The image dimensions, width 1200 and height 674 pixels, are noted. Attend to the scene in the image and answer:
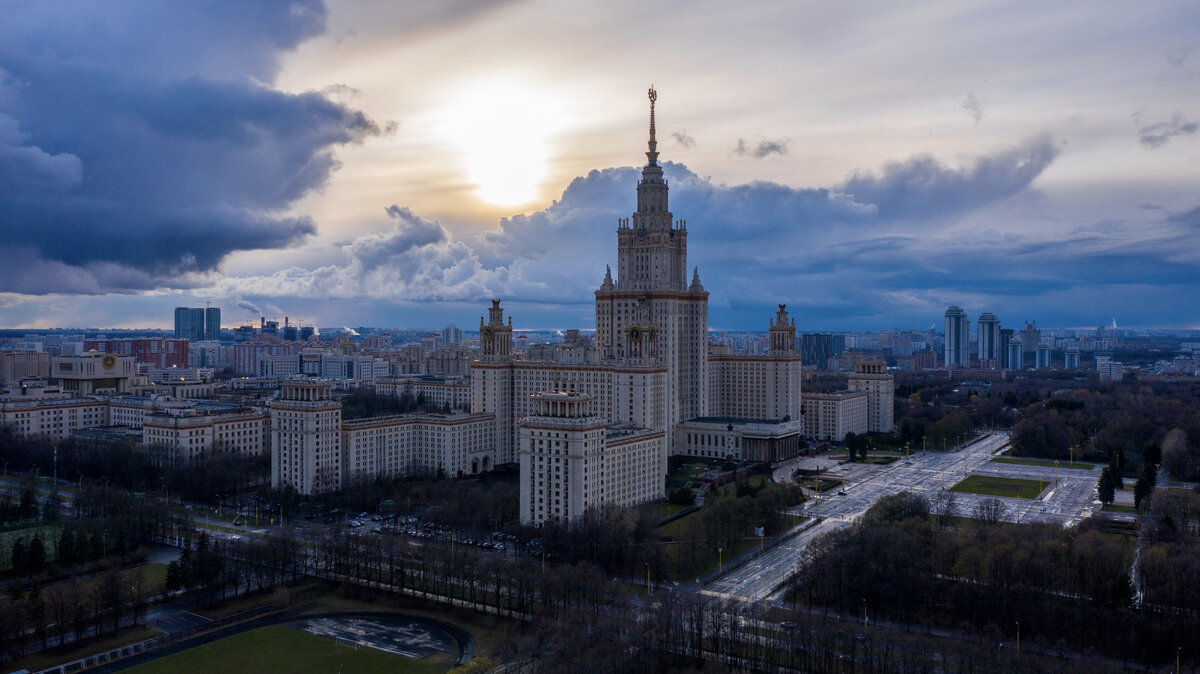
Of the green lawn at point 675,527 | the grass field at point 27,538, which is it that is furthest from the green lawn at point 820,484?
the grass field at point 27,538

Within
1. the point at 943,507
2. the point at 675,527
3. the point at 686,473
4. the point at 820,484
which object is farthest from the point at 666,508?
the point at 943,507

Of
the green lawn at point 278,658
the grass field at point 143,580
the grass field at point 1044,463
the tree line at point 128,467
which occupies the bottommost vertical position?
the green lawn at point 278,658

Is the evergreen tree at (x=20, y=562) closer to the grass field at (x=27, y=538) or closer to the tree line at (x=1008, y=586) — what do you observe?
the grass field at (x=27, y=538)

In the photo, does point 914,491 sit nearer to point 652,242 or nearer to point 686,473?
point 686,473

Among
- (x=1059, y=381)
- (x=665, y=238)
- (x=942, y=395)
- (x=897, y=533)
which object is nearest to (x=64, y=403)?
(x=665, y=238)

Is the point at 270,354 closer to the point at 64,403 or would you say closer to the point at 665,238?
the point at 64,403
